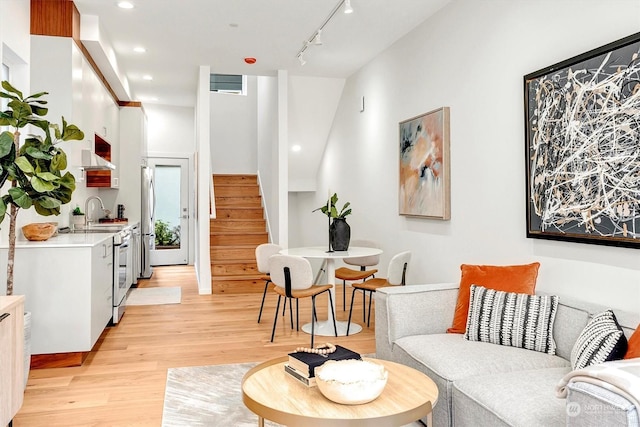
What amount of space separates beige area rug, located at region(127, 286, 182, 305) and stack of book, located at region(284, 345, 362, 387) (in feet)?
13.6

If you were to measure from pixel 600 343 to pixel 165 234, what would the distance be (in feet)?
27.3

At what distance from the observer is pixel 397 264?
4.09 meters

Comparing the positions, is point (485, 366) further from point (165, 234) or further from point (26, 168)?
point (165, 234)

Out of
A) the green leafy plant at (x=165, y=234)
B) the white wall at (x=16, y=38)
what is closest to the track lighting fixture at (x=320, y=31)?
the white wall at (x=16, y=38)

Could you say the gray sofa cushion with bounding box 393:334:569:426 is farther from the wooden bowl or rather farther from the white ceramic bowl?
the wooden bowl

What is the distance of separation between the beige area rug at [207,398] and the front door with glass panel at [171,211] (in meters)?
6.09

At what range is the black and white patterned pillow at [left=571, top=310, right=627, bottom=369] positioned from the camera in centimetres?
194

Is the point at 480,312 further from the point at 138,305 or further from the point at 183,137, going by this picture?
the point at 183,137

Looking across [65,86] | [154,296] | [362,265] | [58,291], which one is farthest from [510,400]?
[154,296]

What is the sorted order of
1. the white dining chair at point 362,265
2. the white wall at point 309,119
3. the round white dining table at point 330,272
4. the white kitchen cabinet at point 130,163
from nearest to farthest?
the round white dining table at point 330,272 → the white dining chair at point 362,265 → the white wall at point 309,119 → the white kitchen cabinet at point 130,163

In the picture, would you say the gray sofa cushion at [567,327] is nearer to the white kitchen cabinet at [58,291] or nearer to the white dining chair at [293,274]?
the white dining chair at [293,274]

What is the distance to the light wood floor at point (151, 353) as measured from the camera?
2.79 m

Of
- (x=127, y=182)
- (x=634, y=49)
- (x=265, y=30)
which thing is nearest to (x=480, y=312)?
(x=634, y=49)

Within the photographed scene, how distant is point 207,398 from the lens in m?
2.93
